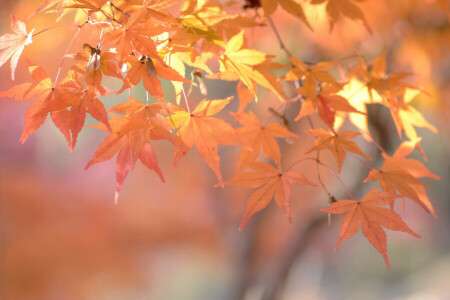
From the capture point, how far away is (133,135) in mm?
525

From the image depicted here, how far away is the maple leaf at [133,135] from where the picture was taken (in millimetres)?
516

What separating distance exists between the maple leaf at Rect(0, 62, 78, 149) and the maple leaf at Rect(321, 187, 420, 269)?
0.42 metres

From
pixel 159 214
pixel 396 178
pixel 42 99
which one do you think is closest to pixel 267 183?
pixel 396 178

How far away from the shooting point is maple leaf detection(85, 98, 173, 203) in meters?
0.52

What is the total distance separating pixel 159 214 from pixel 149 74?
308cm

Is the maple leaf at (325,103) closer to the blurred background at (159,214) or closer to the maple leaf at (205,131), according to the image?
the maple leaf at (205,131)

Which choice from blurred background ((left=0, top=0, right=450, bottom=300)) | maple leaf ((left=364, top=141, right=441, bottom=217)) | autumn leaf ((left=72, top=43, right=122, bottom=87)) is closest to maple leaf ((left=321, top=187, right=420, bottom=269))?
maple leaf ((left=364, top=141, right=441, bottom=217))

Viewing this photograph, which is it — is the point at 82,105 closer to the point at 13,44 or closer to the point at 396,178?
the point at 13,44

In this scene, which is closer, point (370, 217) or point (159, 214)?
point (370, 217)

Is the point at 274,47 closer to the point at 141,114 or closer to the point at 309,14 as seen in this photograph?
the point at 309,14

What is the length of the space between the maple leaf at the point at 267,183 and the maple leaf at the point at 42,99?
0.28 meters

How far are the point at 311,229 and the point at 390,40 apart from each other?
100 cm

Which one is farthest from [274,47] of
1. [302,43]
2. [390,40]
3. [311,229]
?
[311,229]

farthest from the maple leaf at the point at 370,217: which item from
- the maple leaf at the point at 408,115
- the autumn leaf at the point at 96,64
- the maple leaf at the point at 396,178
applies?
the autumn leaf at the point at 96,64
